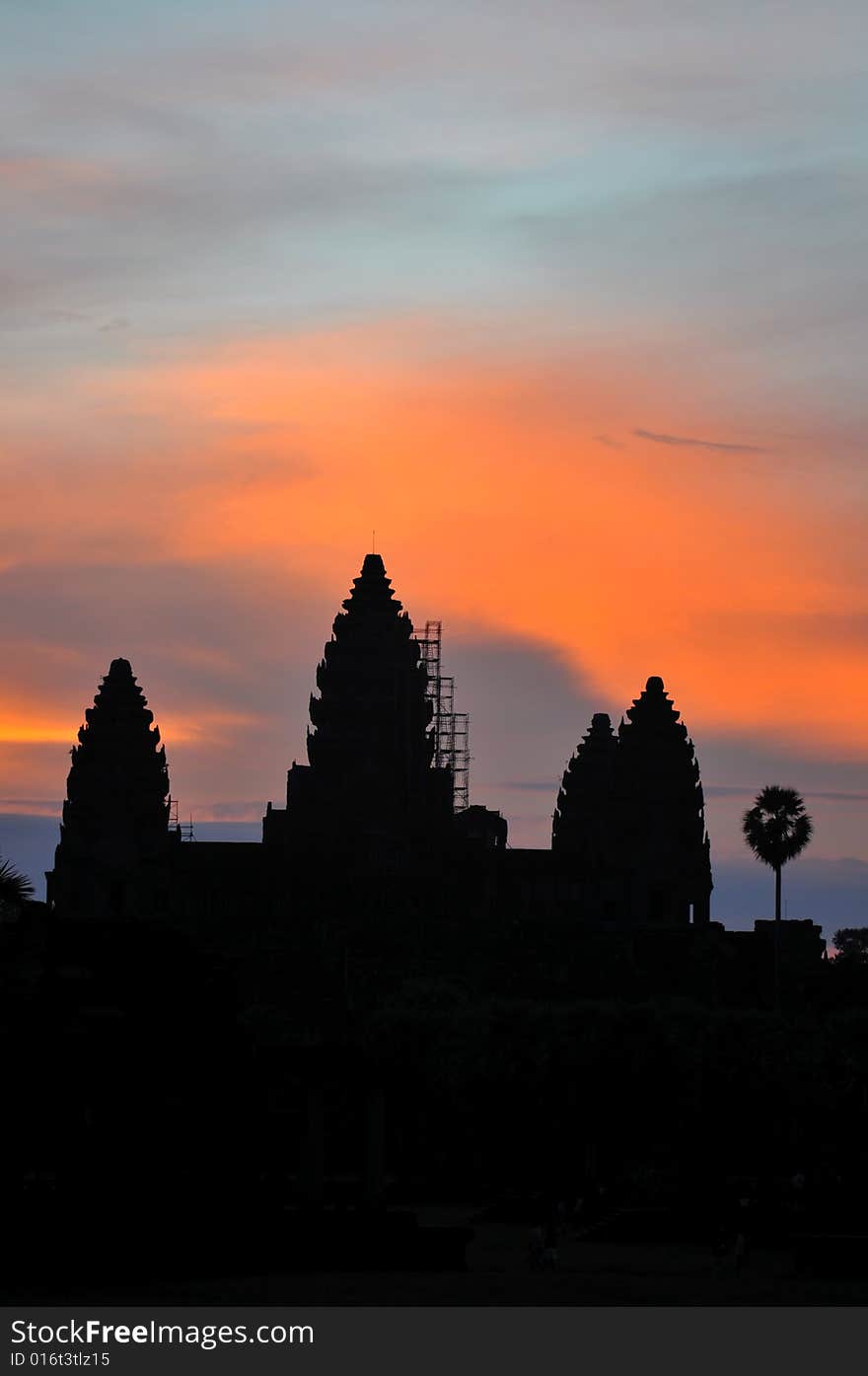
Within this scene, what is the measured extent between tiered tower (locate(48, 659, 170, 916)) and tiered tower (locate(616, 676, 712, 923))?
90.8 feet

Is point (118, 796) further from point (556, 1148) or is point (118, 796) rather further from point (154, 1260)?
point (154, 1260)

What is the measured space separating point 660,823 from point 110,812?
107 ft

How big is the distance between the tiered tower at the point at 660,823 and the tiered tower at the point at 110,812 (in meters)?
27.7

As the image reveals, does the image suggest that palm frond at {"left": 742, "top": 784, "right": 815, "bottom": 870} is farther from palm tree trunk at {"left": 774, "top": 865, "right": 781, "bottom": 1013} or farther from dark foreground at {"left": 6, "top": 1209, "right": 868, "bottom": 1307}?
dark foreground at {"left": 6, "top": 1209, "right": 868, "bottom": 1307}

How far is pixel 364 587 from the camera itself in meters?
174

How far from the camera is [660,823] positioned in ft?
526

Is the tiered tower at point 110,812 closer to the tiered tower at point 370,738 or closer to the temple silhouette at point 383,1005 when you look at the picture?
the temple silhouette at point 383,1005

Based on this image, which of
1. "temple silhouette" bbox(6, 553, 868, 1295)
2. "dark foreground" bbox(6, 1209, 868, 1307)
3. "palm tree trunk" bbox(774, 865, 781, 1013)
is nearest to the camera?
"dark foreground" bbox(6, 1209, 868, 1307)

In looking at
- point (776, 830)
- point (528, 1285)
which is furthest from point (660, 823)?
point (528, 1285)

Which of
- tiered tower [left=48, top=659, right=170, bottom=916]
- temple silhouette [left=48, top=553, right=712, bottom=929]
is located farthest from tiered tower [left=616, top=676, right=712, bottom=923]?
tiered tower [left=48, top=659, right=170, bottom=916]

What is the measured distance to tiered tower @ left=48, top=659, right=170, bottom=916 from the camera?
155625 mm

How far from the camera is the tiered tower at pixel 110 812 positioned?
15562 centimetres

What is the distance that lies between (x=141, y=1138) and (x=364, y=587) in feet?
356
